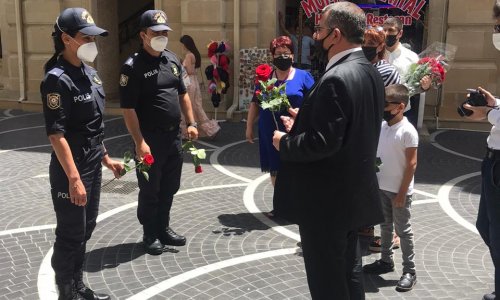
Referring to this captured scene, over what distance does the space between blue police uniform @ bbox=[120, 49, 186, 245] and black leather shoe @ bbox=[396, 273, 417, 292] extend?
2.17 metres

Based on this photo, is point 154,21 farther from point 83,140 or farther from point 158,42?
point 83,140

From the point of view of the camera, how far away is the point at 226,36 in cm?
1262

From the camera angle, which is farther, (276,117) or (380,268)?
(276,117)

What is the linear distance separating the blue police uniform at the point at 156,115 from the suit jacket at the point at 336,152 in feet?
6.42

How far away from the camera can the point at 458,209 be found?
248 inches

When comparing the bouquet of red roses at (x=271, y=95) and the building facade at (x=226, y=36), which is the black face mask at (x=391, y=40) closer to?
the bouquet of red roses at (x=271, y=95)

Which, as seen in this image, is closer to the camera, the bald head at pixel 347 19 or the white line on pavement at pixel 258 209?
the bald head at pixel 347 19

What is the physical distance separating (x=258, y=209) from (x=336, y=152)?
3.58 metres

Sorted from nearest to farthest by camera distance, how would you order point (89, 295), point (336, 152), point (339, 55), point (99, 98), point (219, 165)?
point (336, 152) → point (339, 55) → point (99, 98) → point (89, 295) → point (219, 165)

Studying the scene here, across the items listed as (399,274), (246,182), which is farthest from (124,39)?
(399,274)

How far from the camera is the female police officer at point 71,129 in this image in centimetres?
356

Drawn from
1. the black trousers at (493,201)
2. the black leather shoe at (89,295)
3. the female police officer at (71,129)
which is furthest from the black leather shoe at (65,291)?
the black trousers at (493,201)

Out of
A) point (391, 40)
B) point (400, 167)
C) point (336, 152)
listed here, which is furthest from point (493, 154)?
point (391, 40)

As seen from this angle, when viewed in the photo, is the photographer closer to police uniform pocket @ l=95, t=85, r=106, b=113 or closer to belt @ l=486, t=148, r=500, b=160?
belt @ l=486, t=148, r=500, b=160
